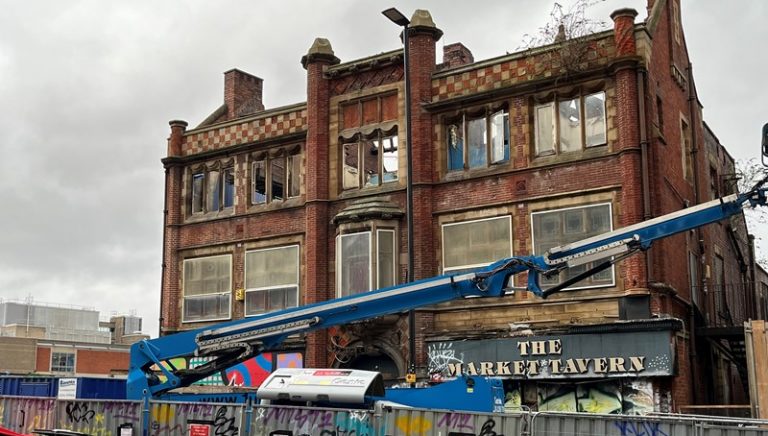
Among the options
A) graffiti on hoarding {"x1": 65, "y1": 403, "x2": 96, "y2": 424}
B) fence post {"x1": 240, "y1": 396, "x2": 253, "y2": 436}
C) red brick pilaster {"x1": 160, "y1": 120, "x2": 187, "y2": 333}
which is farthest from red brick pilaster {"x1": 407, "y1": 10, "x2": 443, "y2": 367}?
red brick pilaster {"x1": 160, "y1": 120, "x2": 187, "y2": 333}

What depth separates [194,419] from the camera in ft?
53.3

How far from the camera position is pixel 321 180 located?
90.8ft

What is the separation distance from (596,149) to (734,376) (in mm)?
12008

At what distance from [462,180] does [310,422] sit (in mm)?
11618

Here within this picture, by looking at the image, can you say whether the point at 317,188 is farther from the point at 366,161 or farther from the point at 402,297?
the point at 402,297

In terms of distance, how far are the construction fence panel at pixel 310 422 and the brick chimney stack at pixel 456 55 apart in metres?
17.3

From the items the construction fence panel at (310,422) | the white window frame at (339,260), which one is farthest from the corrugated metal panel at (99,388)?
the white window frame at (339,260)

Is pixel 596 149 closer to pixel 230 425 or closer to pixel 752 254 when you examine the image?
pixel 230 425

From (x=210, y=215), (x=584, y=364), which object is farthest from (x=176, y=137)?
(x=584, y=364)

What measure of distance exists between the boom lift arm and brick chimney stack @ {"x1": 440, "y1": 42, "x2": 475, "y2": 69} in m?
14.8

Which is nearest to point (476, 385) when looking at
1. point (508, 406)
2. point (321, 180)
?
point (508, 406)

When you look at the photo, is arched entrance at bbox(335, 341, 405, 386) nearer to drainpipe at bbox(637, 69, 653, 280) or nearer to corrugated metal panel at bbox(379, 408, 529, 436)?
drainpipe at bbox(637, 69, 653, 280)

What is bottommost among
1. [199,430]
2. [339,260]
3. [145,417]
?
[199,430]

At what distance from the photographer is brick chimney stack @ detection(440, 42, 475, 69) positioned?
30.2 m
